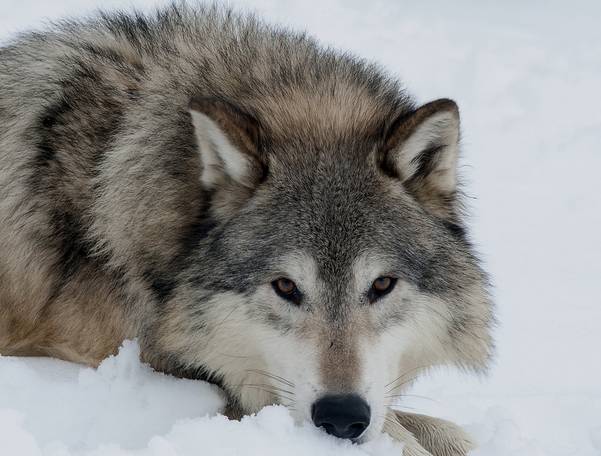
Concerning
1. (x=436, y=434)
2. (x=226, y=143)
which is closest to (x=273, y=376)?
(x=226, y=143)

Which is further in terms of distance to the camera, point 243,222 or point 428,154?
point 428,154

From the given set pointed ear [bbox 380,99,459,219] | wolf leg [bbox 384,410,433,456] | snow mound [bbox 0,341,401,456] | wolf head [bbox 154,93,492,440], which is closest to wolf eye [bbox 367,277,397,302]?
wolf head [bbox 154,93,492,440]

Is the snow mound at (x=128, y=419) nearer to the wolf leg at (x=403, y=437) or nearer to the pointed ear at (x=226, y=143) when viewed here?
the wolf leg at (x=403, y=437)

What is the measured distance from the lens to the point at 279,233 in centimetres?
393

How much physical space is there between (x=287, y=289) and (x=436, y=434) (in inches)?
58.2

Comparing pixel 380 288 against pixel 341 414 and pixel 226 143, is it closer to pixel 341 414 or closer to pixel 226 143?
pixel 341 414

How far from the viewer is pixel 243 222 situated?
13.4ft

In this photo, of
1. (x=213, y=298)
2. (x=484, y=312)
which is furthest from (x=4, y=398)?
(x=484, y=312)

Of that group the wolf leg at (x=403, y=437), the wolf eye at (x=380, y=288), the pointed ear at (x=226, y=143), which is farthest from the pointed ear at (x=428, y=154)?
the wolf leg at (x=403, y=437)

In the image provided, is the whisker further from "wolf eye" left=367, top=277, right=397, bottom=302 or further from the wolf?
"wolf eye" left=367, top=277, right=397, bottom=302

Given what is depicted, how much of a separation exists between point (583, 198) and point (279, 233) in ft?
20.8

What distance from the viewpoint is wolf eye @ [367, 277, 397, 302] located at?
3.90 m

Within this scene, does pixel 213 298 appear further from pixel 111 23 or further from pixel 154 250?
pixel 111 23

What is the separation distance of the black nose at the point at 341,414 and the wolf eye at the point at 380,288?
0.54 metres
